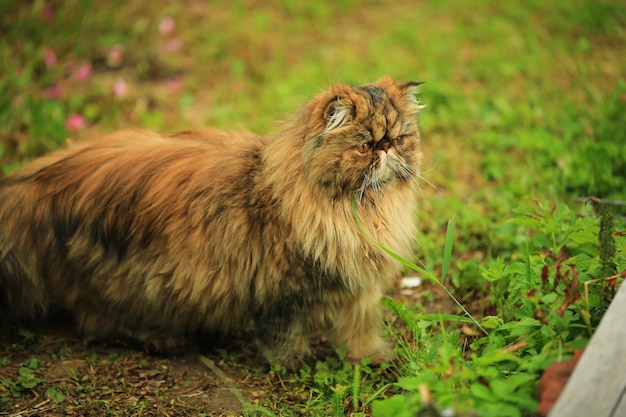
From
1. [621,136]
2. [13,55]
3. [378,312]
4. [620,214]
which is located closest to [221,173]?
[378,312]

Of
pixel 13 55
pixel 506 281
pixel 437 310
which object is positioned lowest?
pixel 437 310

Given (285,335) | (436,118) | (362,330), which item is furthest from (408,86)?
(436,118)

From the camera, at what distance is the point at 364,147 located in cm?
266

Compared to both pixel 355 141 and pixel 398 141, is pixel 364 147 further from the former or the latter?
pixel 398 141

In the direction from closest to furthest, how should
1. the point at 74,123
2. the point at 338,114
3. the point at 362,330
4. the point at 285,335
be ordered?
the point at 338,114 < the point at 285,335 < the point at 362,330 < the point at 74,123

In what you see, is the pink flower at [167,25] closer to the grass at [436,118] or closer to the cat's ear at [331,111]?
the grass at [436,118]

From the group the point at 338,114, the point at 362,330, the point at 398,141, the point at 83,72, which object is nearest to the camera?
the point at 338,114

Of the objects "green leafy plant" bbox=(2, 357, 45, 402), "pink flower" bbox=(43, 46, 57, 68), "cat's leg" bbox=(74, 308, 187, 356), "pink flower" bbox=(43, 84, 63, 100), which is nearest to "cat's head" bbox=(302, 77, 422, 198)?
"cat's leg" bbox=(74, 308, 187, 356)

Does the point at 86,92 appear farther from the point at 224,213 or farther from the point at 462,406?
the point at 462,406

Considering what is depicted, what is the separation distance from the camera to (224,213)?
9.25ft

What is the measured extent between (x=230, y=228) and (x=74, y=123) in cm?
244

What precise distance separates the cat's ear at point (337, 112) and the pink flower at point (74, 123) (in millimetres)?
2737

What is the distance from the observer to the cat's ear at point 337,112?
102 inches

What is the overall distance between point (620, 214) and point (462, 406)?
214 centimetres
